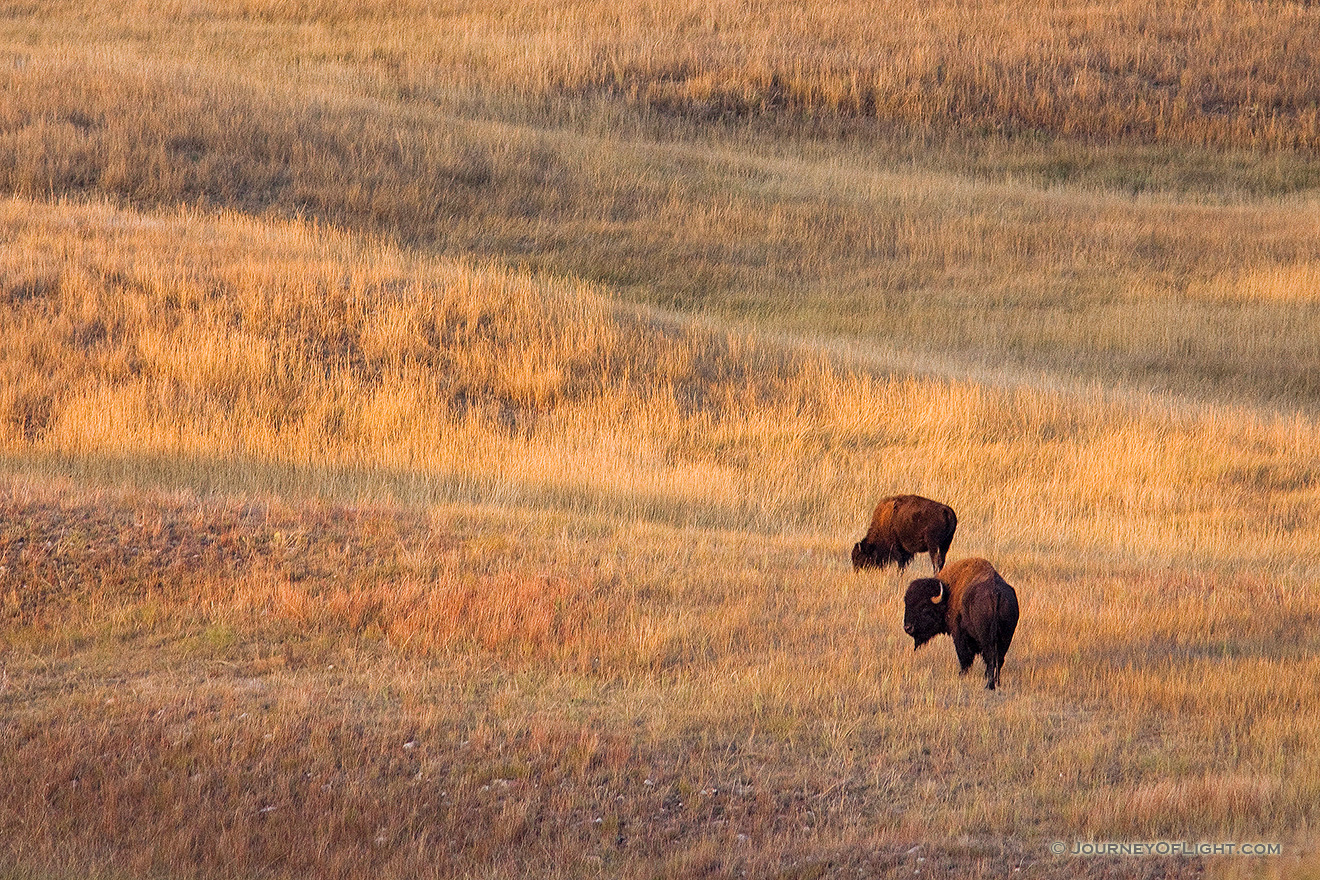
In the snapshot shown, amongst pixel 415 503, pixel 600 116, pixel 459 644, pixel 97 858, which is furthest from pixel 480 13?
pixel 97 858

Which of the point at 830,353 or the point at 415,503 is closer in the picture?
the point at 415,503

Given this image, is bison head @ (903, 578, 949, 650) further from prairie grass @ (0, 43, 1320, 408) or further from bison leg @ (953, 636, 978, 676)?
prairie grass @ (0, 43, 1320, 408)

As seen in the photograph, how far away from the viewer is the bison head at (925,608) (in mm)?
7086

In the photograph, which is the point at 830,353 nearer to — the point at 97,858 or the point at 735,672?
the point at 735,672

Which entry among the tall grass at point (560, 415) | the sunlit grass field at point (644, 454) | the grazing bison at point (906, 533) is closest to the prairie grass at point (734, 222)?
the sunlit grass field at point (644, 454)

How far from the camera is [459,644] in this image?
8.12m

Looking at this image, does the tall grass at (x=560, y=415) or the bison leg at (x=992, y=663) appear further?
the tall grass at (x=560, y=415)

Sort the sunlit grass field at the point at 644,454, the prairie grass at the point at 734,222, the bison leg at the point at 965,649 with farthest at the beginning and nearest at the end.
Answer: the prairie grass at the point at 734,222
the bison leg at the point at 965,649
the sunlit grass field at the point at 644,454

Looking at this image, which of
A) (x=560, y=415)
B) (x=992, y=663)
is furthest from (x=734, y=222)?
(x=992, y=663)

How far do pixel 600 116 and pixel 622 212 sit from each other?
7165mm

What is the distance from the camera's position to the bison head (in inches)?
279

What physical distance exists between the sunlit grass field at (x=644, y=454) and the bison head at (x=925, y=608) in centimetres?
39

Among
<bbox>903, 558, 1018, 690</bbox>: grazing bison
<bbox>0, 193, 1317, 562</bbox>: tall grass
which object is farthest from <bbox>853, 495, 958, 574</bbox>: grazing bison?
<bbox>0, 193, 1317, 562</bbox>: tall grass

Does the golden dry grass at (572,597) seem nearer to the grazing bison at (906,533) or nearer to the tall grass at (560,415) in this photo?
the tall grass at (560,415)
